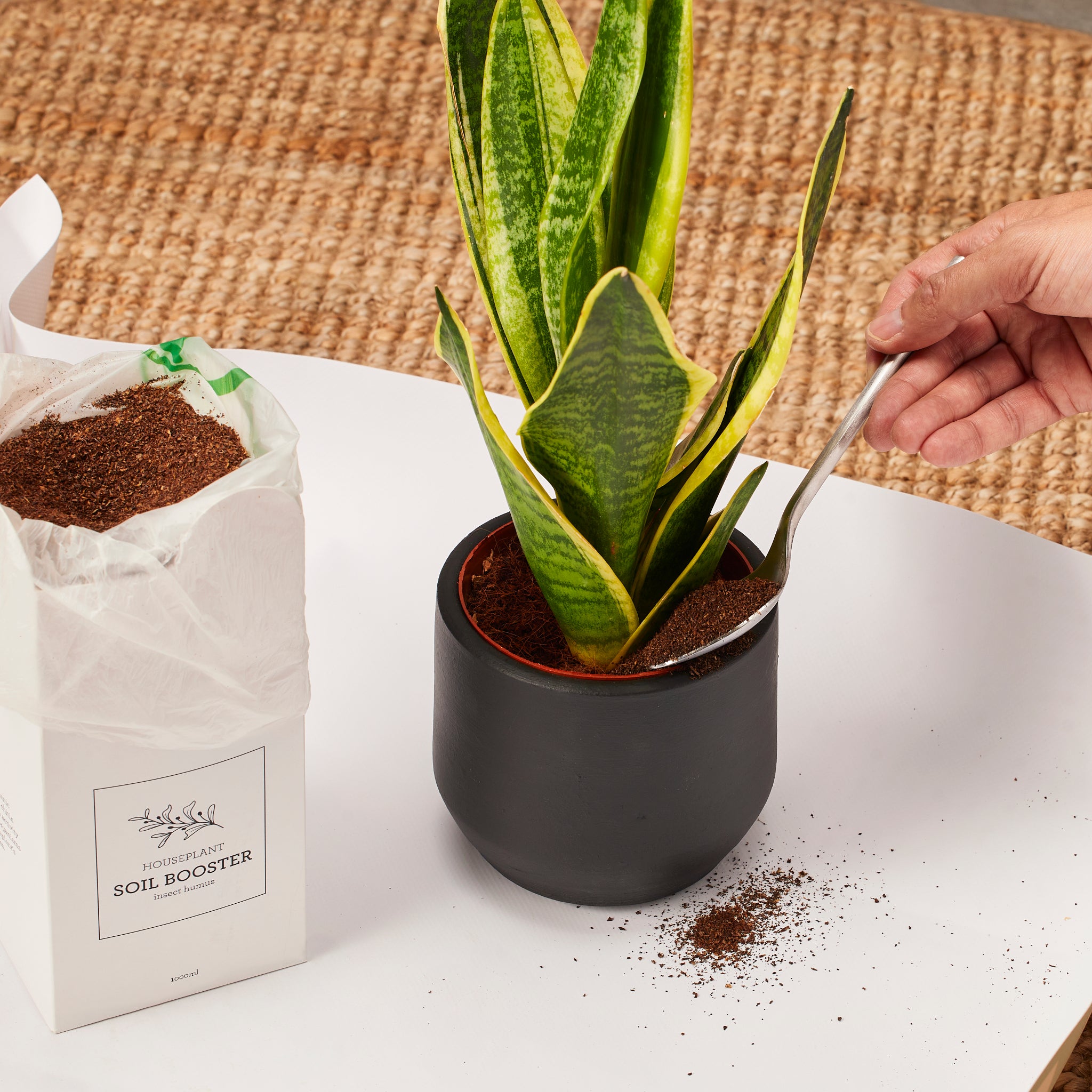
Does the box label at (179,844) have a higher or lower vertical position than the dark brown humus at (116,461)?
lower

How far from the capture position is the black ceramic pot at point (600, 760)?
1.97ft

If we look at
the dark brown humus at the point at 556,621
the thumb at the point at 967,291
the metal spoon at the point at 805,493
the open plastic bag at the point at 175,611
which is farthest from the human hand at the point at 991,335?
the open plastic bag at the point at 175,611

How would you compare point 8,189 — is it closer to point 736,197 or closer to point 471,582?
point 736,197

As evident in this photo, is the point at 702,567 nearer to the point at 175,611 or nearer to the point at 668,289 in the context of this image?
the point at 668,289

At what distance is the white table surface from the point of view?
0.62 metres

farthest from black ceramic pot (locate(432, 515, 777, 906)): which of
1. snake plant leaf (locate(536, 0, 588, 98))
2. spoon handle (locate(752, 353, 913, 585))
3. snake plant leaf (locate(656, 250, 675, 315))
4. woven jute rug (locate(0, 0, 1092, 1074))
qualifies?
woven jute rug (locate(0, 0, 1092, 1074))

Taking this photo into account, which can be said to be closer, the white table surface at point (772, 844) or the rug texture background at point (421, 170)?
the white table surface at point (772, 844)

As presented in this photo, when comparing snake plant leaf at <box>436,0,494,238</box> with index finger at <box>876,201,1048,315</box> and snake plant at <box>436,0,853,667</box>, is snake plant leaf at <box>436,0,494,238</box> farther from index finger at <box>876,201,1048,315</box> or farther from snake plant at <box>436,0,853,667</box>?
index finger at <box>876,201,1048,315</box>

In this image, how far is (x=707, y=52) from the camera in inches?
61.0

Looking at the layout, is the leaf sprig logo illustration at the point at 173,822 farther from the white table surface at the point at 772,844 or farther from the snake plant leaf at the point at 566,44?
the snake plant leaf at the point at 566,44

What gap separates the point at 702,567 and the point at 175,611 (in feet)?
0.81

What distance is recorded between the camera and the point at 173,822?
22.5 inches

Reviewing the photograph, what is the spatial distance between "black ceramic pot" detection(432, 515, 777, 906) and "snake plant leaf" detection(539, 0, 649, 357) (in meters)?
0.16

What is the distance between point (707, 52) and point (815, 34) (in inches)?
5.4
